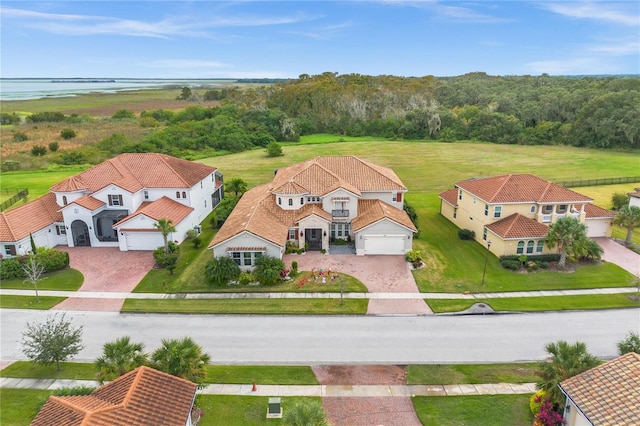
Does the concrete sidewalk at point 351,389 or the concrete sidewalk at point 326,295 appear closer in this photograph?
the concrete sidewalk at point 351,389

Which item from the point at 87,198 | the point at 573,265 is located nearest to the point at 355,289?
the point at 573,265

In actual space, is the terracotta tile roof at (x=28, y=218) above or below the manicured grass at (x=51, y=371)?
above

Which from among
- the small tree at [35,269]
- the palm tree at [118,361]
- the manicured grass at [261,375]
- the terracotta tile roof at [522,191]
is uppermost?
the terracotta tile roof at [522,191]

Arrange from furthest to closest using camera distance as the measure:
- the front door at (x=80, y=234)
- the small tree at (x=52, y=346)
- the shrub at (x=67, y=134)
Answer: the shrub at (x=67, y=134)
the front door at (x=80, y=234)
the small tree at (x=52, y=346)

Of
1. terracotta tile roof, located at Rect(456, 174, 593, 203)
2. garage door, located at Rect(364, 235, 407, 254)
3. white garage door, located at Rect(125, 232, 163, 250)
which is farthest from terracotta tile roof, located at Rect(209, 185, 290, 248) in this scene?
terracotta tile roof, located at Rect(456, 174, 593, 203)

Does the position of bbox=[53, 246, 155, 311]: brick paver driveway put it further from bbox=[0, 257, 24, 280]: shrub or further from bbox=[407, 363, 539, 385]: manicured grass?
bbox=[407, 363, 539, 385]: manicured grass

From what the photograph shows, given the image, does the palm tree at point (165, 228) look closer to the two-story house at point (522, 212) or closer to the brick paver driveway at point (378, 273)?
the brick paver driveway at point (378, 273)

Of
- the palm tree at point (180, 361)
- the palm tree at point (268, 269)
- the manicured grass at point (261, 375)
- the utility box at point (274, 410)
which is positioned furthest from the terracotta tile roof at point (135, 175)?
the utility box at point (274, 410)
